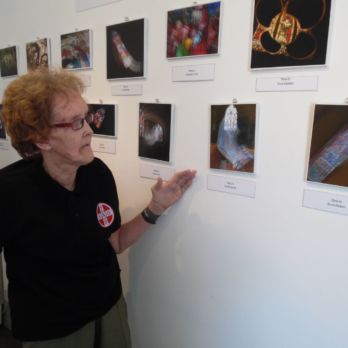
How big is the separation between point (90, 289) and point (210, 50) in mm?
818

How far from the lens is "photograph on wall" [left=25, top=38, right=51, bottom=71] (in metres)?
1.33

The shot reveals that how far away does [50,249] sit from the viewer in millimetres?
893

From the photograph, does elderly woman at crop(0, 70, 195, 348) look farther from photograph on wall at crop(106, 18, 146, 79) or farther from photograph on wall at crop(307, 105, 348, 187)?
photograph on wall at crop(307, 105, 348, 187)

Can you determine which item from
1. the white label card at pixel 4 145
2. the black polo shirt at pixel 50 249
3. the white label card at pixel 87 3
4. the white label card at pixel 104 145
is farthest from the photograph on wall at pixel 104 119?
the white label card at pixel 4 145

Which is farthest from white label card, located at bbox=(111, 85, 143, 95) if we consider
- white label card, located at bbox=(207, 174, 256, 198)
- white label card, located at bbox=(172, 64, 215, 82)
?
white label card, located at bbox=(207, 174, 256, 198)

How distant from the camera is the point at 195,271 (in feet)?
3.48

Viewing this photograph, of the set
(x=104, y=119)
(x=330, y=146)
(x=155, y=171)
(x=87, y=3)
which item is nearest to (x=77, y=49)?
(x=87, y=3)

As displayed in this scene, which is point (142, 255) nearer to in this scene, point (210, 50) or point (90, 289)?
point (90, 289)

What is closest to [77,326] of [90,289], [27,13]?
[90,289]

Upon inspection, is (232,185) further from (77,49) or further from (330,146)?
(77,49)

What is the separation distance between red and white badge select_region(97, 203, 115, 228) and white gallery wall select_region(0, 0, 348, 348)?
6.6 inches

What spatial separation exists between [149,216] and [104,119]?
430 mm

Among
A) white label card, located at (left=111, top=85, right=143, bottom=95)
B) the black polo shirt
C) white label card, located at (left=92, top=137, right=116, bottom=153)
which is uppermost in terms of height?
white label card, located at (left=111, top=85, right=143, bottom=95)

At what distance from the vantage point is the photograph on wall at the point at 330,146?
727mm
